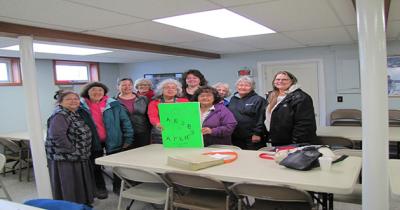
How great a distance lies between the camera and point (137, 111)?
3461 mm

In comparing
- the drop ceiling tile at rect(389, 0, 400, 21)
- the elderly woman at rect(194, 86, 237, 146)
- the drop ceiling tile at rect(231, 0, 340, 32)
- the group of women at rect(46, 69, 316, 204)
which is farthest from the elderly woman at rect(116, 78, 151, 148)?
the drop ceiling tile at rect(389, 0, 400, 21)

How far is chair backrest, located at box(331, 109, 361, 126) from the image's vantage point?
5.51 meters

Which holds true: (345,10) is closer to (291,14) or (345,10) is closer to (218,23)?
(291,14)

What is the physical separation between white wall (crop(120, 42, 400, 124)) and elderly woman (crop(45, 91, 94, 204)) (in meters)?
4.10

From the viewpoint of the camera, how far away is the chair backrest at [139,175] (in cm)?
224

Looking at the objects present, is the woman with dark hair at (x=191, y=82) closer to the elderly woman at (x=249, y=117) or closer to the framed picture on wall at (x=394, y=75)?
the elderly woman at (x=249, y=117)

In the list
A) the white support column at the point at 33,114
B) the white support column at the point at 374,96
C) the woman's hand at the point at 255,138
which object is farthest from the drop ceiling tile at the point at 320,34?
the white support column at the point at 33,114

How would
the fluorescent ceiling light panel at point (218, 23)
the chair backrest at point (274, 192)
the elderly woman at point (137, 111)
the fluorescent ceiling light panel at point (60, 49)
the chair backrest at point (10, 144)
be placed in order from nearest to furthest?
the chair backrest at point (274, 192) < the fluorescent ceiling light panel at point (218, 23) < the elderly woman at point (137, 111) < the fluorescent ceiling light panel at point (60, 49) < the chair backrest at point (10, 144)

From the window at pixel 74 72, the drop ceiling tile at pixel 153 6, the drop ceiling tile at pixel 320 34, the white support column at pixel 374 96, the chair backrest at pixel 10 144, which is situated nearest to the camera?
the white support column at pixel 374 96

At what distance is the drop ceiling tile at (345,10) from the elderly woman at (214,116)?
1.33 m

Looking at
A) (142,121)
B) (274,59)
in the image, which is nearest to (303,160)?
(142,121)

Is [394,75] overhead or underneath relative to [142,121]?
overhead

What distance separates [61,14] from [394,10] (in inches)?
123

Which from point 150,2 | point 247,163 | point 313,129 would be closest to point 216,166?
point 247,163
